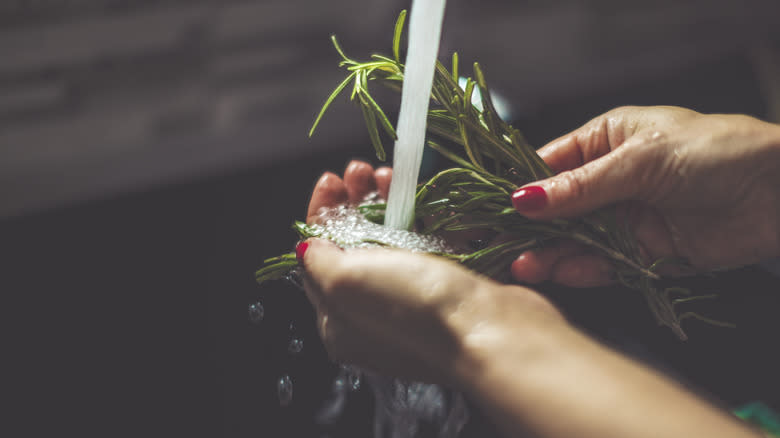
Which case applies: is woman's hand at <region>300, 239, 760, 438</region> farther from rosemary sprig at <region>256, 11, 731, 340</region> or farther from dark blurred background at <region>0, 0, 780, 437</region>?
dark blurred background at <region>0, 0, 780, 437</region>

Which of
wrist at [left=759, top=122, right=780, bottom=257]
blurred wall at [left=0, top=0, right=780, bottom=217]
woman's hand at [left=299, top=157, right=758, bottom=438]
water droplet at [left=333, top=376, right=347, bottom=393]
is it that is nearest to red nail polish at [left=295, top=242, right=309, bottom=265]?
woman's hand at [left=299, top=157, right=758, bottom=438]

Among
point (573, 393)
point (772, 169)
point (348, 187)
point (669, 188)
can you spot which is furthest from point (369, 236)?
point (772, 169)

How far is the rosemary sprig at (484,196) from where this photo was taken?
612mm

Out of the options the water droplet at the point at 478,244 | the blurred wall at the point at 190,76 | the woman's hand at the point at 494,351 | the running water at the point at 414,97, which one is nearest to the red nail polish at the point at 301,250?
the woman's hand at the point at 494,351

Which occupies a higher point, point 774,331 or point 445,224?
point 445,224

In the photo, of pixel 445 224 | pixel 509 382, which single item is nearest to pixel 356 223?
pixel 445 224

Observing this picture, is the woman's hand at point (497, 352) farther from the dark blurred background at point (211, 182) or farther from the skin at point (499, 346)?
the dark blurred background at point (211, 182)

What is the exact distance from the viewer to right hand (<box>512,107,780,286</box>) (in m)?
0.63

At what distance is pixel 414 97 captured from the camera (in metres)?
0.59

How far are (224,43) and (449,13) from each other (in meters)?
0.68

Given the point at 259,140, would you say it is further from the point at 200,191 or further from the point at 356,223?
the point at 356,223

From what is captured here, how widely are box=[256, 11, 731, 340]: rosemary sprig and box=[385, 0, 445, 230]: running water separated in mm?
24

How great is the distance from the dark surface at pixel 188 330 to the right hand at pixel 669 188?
0.18m

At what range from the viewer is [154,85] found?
1316mm
